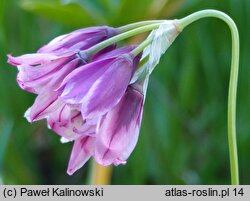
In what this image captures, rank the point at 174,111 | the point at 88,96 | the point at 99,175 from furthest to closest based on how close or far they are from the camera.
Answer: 1. the point at 174,111
2. the point at 99,175
3. the point at 88,96

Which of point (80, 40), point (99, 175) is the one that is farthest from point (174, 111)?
point (80, 40)

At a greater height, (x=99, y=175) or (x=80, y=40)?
(x=80, y=40)

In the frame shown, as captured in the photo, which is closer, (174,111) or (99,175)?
(99,175)

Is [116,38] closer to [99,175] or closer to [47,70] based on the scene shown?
[47,70]

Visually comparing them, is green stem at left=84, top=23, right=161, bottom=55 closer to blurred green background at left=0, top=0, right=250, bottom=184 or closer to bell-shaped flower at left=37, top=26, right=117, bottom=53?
bell-shaped flower at left=37, top=26, right=117, bottom=53

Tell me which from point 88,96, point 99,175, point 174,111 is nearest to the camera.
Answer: point 88,96

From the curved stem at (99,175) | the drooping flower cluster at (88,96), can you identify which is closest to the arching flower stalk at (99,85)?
the drooping flower cluster at (88,96)

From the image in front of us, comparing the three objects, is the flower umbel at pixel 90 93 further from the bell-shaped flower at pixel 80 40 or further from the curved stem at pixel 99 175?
the curved stem at pixel 99 175

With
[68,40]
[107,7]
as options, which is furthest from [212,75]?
[68,40]
